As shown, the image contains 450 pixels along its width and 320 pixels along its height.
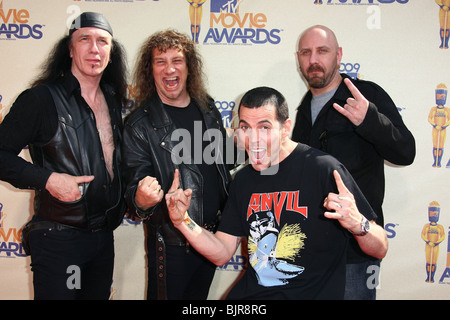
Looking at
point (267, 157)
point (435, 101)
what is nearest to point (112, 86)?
point (267, 157)

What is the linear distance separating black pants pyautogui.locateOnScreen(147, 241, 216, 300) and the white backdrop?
2.76ft

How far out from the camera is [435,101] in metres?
2.64

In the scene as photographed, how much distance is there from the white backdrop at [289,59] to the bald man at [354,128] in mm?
602

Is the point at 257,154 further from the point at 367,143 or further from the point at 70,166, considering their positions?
the point at 70,166

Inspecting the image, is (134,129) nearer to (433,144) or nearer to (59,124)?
(59,124)

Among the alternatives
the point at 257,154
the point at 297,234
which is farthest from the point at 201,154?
the point at 297,234

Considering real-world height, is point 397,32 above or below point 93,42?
above

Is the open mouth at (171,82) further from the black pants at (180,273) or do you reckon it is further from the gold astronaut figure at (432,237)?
the gold astronaut figure at (432,237)

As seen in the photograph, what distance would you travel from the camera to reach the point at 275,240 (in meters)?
1.59

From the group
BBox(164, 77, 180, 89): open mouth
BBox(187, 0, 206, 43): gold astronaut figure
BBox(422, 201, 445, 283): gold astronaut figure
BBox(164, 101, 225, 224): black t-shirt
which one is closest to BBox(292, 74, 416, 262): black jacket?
BBox(164, 101, 225, 224): black t-shirt

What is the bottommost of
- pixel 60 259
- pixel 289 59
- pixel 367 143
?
pixel 60 259

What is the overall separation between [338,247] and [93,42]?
5.64 feet

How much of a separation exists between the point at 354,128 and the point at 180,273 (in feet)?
4.14

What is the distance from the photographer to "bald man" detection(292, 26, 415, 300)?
1798 mm
